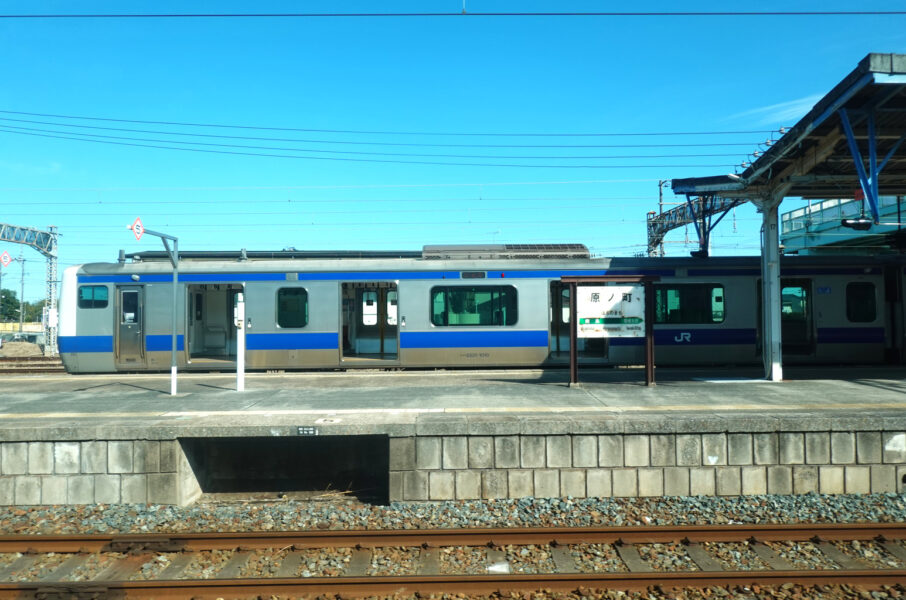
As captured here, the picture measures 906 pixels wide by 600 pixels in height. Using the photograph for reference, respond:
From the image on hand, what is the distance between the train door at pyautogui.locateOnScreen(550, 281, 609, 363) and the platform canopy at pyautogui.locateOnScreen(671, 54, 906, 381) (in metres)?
3.74

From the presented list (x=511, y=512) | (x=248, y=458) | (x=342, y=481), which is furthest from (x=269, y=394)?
(x=511, y=512)

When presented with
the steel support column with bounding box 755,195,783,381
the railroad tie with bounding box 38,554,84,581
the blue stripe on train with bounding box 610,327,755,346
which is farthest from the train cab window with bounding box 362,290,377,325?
the railroad tie with bounding box 38,554,84,581

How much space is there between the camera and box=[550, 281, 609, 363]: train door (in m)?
14.3

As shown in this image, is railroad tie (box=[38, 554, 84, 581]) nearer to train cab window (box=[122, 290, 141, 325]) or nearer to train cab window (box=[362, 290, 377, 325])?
train cab window (box=[122, 290, 141, 325])

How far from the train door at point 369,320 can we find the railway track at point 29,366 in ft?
25.7

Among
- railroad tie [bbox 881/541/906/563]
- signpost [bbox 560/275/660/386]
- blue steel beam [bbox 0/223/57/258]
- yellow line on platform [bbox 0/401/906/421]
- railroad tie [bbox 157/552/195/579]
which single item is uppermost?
blue steel beam [bbox 0/223/57/258]

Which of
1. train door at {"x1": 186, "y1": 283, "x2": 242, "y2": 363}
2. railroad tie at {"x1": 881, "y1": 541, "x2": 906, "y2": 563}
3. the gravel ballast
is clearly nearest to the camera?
railroad tie at {"x1": 881, "y1": 541, "x2": 906, "y2": 563}

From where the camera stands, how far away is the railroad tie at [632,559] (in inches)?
222

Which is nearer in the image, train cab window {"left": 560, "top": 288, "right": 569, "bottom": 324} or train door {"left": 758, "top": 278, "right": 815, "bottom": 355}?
train door {"left": 758, "top": 278, "right": 815, "bottom": 355}

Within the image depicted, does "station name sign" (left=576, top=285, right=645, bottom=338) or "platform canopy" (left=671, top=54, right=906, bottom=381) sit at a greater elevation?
"platform canopy" (left=671, top=54, right=906, bottom=381)

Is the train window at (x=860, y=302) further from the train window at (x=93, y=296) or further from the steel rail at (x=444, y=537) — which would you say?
the train window at (x=93, y=296)

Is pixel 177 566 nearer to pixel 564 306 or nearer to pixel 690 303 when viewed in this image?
pixel 564 306

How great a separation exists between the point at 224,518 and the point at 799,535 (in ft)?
21.3

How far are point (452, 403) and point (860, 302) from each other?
11160 millimetres
